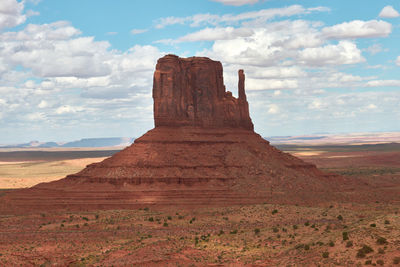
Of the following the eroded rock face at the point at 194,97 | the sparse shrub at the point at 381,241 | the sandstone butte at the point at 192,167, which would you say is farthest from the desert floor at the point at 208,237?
the eroded rock face at the point at 194,97

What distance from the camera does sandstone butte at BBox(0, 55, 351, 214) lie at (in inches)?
3484

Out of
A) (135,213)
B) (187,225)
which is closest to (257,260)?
(187,225)

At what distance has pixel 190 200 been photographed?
286ft

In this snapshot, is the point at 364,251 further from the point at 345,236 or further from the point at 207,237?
the point at 207,237

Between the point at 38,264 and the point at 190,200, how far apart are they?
3720cm

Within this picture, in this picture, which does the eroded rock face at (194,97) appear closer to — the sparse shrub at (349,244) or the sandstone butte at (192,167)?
the sandstone butte at (192,167)

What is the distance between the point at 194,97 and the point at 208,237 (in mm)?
48047

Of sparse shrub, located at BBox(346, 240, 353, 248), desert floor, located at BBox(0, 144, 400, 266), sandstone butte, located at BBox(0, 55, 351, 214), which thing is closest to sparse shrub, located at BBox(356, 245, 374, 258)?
desert floor, located at BBox(0, 144, 400, 266)

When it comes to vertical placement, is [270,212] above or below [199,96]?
below

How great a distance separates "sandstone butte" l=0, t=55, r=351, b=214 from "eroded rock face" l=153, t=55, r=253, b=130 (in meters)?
0.16

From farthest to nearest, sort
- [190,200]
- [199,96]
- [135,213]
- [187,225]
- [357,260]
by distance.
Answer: [199,96], [190,200], [135,213], [187,225], [357,260]

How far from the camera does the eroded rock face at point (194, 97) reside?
4011 inches

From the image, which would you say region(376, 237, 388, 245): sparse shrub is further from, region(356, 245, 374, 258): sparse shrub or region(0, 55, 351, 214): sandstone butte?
region(0, 55, 351, 214): sandstone butte

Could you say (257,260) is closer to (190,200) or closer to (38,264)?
(38,264)
